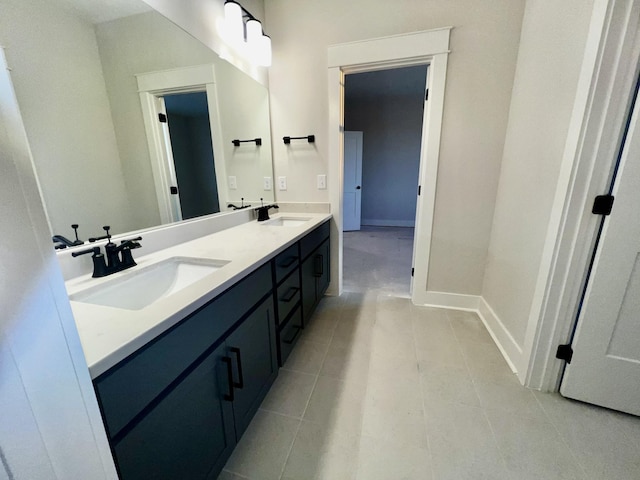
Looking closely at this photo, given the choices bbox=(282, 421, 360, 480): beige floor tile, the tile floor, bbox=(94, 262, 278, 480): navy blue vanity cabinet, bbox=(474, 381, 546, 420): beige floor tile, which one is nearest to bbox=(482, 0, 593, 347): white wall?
bbox=(474, 381, 546, 420): beige floor tile

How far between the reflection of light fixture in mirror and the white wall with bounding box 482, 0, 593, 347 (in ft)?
5.78

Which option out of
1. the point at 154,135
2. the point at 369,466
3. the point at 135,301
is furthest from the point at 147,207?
the point at 369,466

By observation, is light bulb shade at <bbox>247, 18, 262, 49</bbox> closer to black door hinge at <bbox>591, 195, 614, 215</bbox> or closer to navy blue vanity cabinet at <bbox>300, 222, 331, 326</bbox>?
navy blue vanity cabinet at <bbox>300, 222, 331, 326</bbox>

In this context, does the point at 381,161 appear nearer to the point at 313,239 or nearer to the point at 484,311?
the point at 484,311

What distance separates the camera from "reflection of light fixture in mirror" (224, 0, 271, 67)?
1622 millimetres

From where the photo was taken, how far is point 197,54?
4.74ft

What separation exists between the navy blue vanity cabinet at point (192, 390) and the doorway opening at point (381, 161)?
296cm

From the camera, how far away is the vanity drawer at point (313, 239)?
1641mm

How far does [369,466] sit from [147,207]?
1.48 meters

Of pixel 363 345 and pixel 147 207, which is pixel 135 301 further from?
pixel 363 345

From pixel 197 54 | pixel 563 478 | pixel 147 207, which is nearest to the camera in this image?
pixel 563 478

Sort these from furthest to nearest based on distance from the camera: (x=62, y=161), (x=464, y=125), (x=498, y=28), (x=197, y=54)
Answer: (x=464, y=125) < (x=498, y=28) < (x=197, y=54) < (x=62, y=161)

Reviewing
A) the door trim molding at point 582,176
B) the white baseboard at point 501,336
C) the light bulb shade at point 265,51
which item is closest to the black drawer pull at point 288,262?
the door trim molding at point 582,176

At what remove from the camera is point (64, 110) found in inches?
33.1
